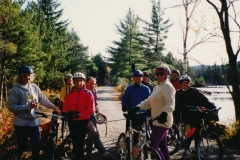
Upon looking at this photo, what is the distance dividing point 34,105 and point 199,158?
356 centimetres

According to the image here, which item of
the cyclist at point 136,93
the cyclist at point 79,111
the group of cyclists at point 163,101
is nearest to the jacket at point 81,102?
the cyclist at point 79,111

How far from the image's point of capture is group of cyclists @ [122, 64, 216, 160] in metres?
3.90

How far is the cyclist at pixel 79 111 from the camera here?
4566 mm

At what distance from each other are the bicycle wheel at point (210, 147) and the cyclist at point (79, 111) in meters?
2.49

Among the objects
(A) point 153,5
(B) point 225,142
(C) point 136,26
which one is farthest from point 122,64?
(B) point 225,142

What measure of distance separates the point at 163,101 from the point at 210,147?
7.40 feet

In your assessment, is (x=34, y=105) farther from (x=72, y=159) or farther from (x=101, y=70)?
(x=101, y=70)

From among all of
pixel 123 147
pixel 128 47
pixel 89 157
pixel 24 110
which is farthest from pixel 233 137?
pixel 128 47

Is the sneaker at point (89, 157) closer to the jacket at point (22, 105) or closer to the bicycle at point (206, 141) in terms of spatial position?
the jacket at point (22, 105)

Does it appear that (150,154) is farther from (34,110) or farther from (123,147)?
(34,110)

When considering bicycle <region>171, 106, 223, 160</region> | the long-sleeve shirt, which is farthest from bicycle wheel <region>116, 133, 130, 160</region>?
bicycle <region>171, 106, 223, 160</region>

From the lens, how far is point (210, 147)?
5.48 metres

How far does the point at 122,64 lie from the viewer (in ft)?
121

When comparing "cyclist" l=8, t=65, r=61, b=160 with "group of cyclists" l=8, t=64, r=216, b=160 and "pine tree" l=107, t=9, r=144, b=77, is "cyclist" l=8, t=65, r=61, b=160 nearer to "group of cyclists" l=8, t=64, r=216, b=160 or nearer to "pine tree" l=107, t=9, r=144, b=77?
"group of cyclists" l=8, t=64, r=216, b=160
